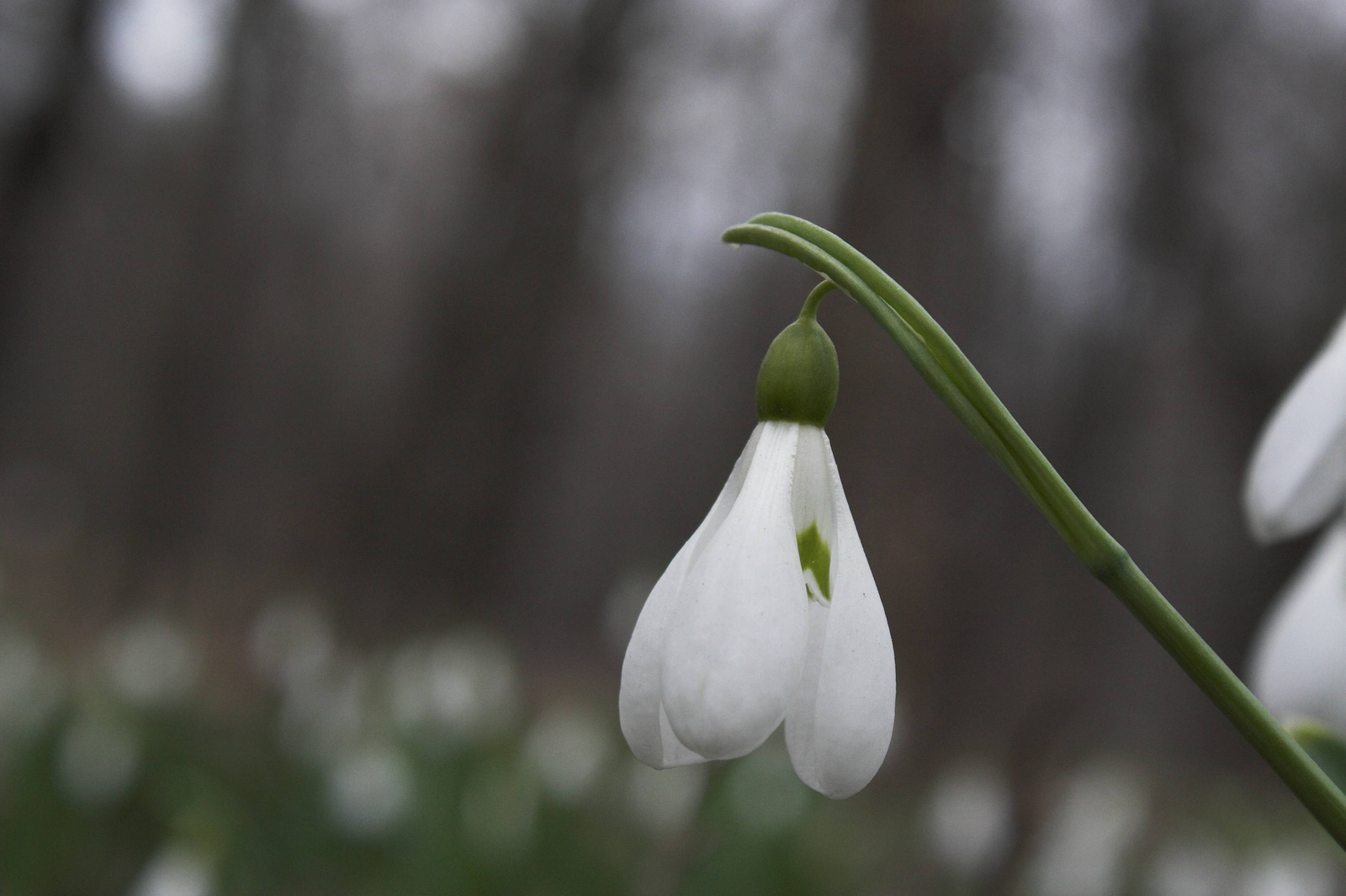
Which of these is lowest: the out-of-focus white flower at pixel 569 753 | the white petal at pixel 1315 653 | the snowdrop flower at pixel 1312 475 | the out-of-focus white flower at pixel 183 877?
the out-of-focus white flower at pixel 569 753

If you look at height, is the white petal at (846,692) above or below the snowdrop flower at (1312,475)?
below

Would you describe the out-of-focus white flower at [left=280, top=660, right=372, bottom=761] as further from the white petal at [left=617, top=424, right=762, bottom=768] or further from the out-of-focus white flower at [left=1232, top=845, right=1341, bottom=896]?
the white petal at [left=617, top=424, right=762, bottom=768]

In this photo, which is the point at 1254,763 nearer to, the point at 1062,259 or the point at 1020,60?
the point at 1062,259

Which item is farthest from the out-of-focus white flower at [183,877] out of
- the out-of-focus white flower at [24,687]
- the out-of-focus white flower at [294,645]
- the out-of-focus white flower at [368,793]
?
the out-of-focus white flower at [294,645]

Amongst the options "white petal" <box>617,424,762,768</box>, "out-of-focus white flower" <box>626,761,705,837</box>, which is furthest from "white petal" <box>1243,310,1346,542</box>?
"out-of-focus white flower" <box>626,761,705,837</box>

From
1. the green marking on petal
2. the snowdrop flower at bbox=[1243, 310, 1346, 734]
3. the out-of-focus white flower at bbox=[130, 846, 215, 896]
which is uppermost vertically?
the snowdrop flower at bbox=[1243, 310, 1346, 734]

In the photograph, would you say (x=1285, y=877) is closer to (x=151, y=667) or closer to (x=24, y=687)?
(x=24, y=687)

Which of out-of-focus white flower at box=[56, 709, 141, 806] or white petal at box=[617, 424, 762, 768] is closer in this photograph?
white petal at box=[617, 424, 762, 768]

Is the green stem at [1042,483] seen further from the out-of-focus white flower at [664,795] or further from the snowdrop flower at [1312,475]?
the out-of-focus white flower at [664,795]
